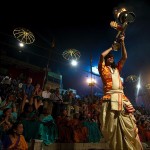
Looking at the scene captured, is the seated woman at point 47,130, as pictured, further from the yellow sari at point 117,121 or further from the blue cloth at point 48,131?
the yellow sari at point 117,121

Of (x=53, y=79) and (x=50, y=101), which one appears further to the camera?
(x=53, y=79)

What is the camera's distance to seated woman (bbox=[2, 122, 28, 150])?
6090 mm

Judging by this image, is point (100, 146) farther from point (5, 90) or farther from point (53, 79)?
point (53, 79)

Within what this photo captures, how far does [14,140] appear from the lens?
6297 millimetres

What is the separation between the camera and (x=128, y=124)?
387 centimetres

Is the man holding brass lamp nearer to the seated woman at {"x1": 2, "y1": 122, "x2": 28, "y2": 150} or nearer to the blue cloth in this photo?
the seated woman at {"x1": 2, "y1": 122, "x2": 28, "y2": 150}

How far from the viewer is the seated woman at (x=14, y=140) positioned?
6.09m

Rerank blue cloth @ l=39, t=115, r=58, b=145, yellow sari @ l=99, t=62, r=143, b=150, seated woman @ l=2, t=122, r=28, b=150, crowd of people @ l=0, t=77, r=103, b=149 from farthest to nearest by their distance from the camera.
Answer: blue cloth @ l=39, t=115, r=58, b=145, crowd of people @ l=0, t=77, r=103, b=149, seated woman @ l=2, t=122, r=28, b=150, yellow sari @ l=99, t=62, r=143, b=150

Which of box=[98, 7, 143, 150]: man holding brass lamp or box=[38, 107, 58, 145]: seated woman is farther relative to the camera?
box=[38, 107, 58, 145]: seated woman

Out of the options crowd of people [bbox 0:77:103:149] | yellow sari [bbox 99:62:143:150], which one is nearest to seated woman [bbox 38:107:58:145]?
crowd of people [bbox 0:77:103:149]

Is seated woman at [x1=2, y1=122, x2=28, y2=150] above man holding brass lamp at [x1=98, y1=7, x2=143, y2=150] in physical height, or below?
below

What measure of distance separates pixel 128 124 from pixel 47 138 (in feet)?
14.0

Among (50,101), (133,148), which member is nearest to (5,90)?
(50,101)

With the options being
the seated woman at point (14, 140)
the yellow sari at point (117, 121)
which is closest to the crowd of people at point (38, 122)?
the seated woman at point (14, 140)
